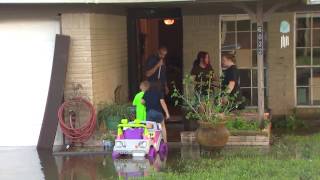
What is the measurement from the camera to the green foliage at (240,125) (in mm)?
12703

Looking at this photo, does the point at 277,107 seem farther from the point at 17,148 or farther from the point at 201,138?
the point at 17,148

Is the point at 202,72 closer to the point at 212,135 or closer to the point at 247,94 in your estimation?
the point at 212,135

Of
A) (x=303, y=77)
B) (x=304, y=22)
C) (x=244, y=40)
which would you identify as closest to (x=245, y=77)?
(x=244, y=40)

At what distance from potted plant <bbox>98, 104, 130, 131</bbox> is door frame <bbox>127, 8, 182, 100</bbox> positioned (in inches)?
103

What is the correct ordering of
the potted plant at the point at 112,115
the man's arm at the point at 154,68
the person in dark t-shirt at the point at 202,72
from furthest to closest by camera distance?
1. the man's arm at the point at 154,68
2. the person in dark t-shirt at the point at 202,72
3. the potted plant at the point at 112,115

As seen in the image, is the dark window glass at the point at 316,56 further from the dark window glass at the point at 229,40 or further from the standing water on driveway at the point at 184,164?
the standing water on driveway at the point at 184,164

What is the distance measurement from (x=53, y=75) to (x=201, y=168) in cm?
390

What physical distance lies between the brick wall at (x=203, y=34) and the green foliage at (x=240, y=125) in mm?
3032

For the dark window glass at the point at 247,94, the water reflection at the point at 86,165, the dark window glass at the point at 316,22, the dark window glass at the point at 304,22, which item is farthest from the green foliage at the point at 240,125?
the dark window glass at the point at 316,22

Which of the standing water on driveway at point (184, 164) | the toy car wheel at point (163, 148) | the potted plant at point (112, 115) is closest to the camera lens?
the standing water on driveway at point (184, 164)

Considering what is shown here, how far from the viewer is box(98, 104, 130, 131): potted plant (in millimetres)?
12992

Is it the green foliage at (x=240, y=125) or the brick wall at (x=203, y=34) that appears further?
the brick wall at (x=203, y=34)

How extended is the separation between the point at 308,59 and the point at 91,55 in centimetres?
561

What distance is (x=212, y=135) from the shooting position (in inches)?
455
